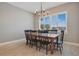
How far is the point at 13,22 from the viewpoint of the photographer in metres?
2.39

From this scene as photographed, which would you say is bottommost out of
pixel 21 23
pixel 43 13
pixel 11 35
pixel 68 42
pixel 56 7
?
pixel 68 42

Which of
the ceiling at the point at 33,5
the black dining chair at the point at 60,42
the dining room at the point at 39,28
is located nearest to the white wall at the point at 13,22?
the dining room at the point at 39,28

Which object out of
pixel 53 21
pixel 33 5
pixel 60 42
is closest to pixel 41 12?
pixel 33 5

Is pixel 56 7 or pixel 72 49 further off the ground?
pixel 56 7

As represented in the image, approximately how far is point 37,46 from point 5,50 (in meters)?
0.82

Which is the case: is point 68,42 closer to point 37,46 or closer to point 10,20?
point 37,46

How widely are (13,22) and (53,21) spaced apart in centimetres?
106

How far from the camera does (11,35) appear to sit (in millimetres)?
2371

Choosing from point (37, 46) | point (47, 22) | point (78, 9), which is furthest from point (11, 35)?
point (78, 9)

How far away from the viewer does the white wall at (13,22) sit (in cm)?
Result: 225

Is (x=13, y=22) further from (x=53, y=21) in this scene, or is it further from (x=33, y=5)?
(x=53, y=21)

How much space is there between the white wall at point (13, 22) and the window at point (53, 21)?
351mm

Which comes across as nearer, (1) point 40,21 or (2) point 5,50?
(2) point 5,50

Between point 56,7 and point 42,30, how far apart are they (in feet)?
2.28
